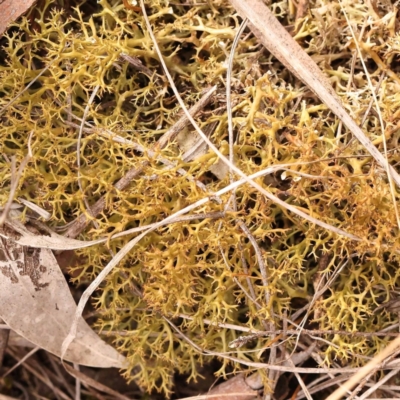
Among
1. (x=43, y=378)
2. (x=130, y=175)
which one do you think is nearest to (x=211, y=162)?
(x=130, y=175)

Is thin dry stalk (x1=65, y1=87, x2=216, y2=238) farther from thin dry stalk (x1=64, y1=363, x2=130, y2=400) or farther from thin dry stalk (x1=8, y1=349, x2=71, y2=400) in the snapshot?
thin dry stalk (x1=8, y1=349, x2=71, y2=400)

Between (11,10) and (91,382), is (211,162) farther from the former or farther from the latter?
(91,382)

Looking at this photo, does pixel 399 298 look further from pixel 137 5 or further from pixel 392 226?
pixel 137 5

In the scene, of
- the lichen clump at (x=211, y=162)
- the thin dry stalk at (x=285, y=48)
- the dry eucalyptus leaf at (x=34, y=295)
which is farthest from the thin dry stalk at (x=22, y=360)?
the thin dry stalk at (x=285, y=48)

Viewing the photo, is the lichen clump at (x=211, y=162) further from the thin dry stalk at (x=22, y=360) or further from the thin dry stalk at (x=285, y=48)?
the thin dry stalk at (x=22, y=360)

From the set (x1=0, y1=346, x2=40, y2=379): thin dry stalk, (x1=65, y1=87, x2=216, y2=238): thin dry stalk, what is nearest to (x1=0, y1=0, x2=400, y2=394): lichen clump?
(x1=65, y1=87, x2=216, y2=238): thin dry stalk

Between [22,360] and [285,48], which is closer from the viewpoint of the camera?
[285,48]
